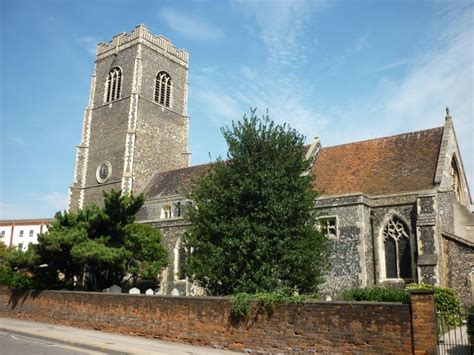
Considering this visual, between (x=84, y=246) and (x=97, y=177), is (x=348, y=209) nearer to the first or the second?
(x=84, y=246)

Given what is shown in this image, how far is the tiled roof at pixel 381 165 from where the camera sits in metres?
23.3

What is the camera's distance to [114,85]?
138 feet

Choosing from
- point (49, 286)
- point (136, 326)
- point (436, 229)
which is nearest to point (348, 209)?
point (436, 229)

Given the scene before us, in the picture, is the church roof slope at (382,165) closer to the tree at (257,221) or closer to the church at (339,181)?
the church at (339,181)

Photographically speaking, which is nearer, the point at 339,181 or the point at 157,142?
the point at 339,181

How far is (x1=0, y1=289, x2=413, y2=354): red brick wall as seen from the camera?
10.1 m

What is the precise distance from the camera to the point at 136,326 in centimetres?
1520

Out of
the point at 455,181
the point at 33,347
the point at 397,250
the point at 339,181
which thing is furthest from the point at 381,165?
the point at 33,347

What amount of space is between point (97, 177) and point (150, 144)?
18.0 ft

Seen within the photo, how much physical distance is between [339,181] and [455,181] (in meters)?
6.71

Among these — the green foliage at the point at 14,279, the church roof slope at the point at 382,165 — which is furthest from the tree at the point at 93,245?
the church roof slope at the point at 382,165

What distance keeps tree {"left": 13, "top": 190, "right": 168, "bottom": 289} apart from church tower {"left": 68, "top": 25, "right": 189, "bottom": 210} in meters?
14.1

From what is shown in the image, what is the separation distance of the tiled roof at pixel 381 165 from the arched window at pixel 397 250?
194 centimetres

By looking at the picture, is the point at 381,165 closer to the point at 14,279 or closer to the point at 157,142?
the point at 14,279
